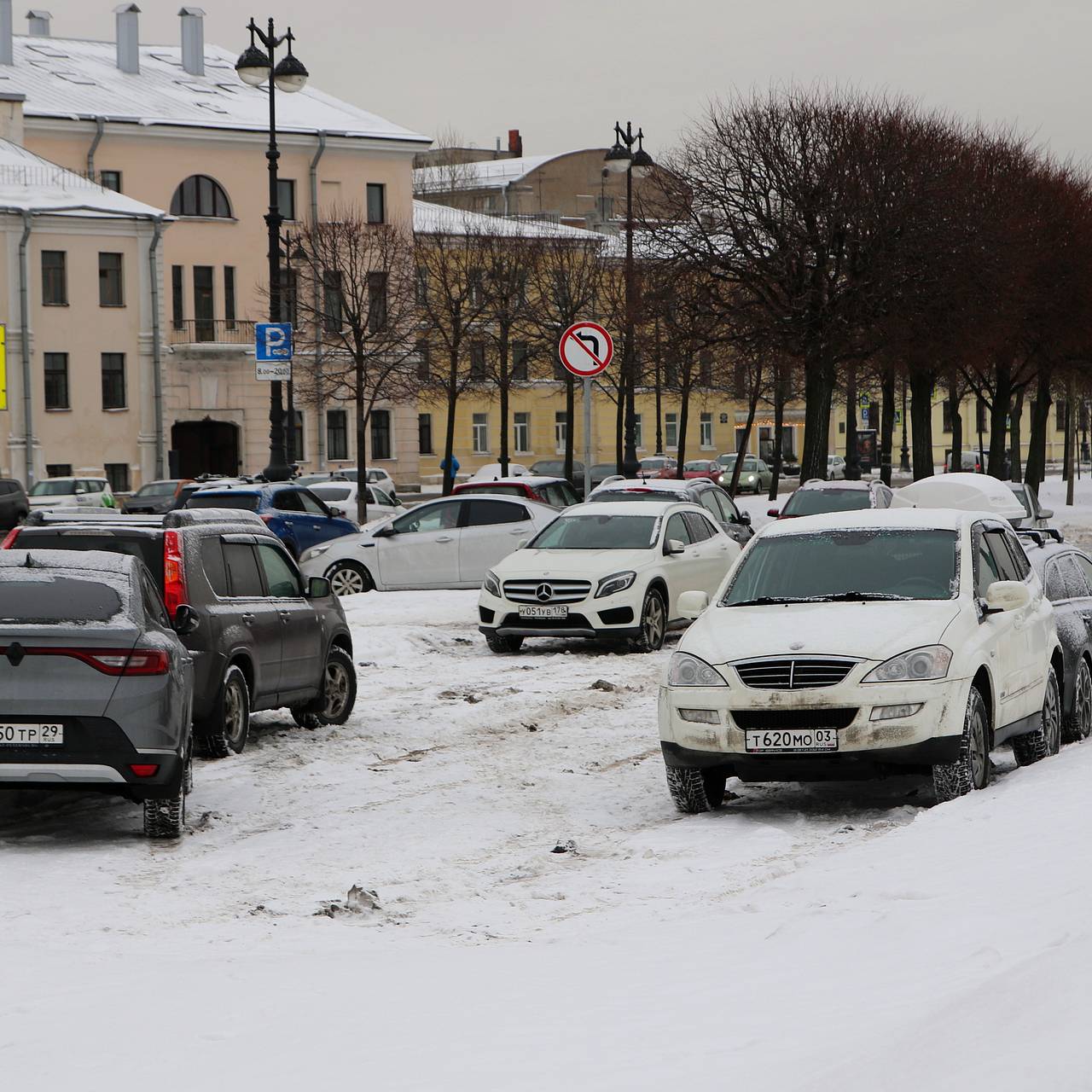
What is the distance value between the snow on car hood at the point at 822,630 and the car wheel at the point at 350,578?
15.5 meters

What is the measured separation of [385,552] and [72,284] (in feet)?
132

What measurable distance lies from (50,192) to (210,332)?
8.76 meters

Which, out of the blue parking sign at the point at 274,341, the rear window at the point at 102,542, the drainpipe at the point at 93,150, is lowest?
the rear window at the point at 102,542

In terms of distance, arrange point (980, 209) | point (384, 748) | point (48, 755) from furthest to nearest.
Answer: point (980, 209), point (384, 748), point (48, 755)

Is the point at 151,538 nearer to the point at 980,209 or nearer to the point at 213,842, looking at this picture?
the point at 213,842

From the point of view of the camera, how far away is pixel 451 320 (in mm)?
59469

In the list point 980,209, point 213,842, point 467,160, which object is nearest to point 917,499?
point 980,209

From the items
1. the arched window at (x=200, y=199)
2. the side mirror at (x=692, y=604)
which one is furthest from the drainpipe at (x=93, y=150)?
the side mirror at (x=692, y=604)

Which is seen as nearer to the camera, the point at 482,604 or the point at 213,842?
the point at 213,842

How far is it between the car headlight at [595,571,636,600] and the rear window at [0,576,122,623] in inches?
383

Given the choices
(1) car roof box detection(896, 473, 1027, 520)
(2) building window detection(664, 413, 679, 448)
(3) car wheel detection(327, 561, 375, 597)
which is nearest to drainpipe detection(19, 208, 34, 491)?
(3) car wheel detection(327, 561, 375, 597)

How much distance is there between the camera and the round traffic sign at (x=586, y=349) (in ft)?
67.8

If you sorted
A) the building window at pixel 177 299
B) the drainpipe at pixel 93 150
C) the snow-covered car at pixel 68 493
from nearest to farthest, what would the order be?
1. the snow-covered car at pixel 68 493
2. the drainpipe at pixel 93 150
3. the building window at pixel 177 299

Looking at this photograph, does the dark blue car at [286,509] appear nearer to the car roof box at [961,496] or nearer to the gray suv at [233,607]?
the car roof box at [961,496]
